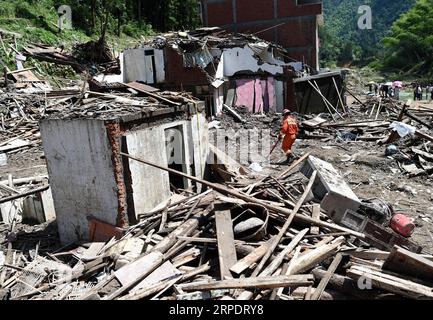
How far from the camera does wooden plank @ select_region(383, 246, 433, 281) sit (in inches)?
184

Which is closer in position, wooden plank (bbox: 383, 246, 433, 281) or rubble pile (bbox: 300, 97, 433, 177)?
wooden plank (bbox: 383, 246, 433, 281)

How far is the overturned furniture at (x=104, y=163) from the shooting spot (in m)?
7.01

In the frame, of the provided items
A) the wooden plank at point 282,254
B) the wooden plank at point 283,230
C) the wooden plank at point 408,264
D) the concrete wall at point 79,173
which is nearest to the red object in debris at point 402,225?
the wooden plank at point 283,230

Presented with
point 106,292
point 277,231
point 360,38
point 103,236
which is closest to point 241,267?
point 277,231

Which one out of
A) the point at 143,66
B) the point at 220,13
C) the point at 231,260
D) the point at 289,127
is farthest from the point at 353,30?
the point at 231,260

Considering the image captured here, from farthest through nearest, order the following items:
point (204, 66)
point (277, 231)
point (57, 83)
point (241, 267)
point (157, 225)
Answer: point (57, 83) → point (204, 66) → point (157, 225) → point (277, 231) → point (241, 267)

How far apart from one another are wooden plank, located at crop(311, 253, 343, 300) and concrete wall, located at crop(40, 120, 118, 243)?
13.5 ft

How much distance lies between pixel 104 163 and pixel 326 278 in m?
4.46

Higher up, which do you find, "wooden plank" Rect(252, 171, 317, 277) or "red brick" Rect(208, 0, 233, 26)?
"red brick" Rect(208, 0, 233, 26)

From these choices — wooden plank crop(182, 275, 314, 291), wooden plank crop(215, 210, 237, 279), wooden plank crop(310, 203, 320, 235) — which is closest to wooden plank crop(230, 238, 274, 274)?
wooden plank crop(215, 210, 237, 279)

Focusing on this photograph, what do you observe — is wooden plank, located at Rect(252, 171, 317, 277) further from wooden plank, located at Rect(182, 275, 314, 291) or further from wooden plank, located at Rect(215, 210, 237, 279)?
wooden plank, located at Rect(215, 210, 237, 279)

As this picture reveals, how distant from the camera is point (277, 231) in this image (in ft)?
20.8
